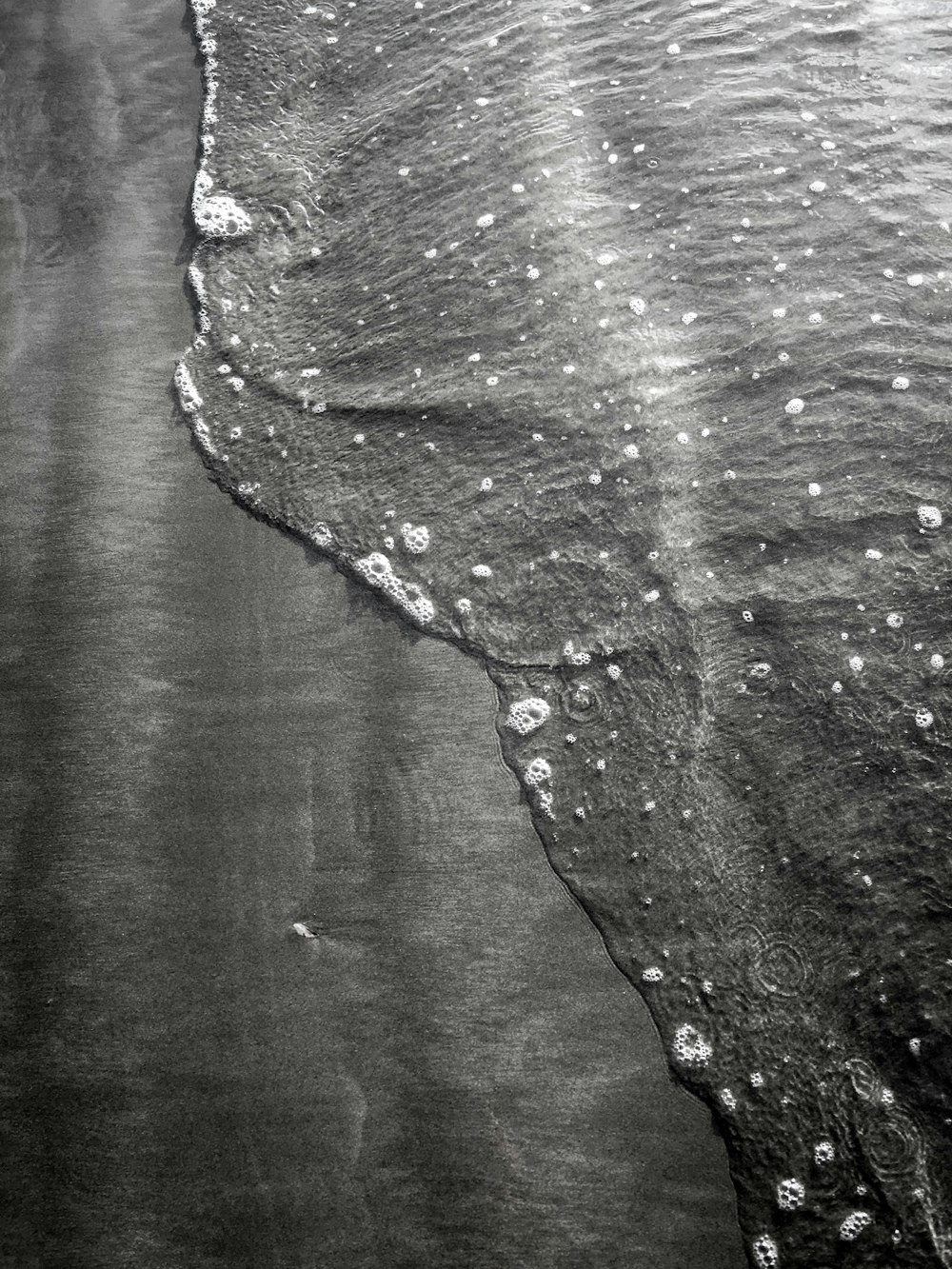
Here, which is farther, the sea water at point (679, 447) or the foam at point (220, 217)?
the foam at point (220, 217)

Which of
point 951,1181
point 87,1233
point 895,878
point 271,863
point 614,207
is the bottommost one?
point 951,1181

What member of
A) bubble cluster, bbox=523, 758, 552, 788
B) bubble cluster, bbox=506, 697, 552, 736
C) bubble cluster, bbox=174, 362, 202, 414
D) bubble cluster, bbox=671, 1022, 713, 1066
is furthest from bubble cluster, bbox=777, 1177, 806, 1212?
bubble cluster, bbox=174, 362, 202, 414

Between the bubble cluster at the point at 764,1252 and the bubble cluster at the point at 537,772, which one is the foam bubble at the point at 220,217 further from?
the bubble cluster at the point at 764,1252

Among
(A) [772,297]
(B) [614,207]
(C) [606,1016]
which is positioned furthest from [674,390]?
(C) [606,1016]

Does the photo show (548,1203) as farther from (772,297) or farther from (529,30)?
(529,30)

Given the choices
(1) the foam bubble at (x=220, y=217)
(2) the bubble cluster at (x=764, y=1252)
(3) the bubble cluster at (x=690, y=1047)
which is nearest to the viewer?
(2) the bubble cluster at (x=764, y=1252)

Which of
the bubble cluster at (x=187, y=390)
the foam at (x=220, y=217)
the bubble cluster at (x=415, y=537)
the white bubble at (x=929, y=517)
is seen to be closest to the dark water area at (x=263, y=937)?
the bubble cluster at (x=187, y=390)
